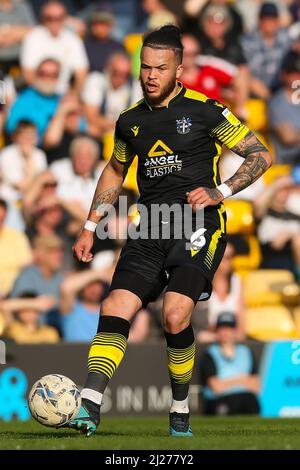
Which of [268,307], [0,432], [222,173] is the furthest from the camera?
[222,173]

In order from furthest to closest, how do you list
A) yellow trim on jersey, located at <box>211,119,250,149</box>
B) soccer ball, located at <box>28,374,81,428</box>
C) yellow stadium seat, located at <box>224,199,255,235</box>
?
yellow stadium seat, located at <box>224,199,255,235</box> → yellow trim on jersey, located at <box>211,119,250,149</box> → soccer ball, located at <box>28,374,81,428</box>

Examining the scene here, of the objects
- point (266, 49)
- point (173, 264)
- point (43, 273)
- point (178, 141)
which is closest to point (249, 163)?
point (178, 141)

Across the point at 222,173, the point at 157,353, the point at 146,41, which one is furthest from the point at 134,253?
the point at 222,173

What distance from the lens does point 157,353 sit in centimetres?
1210

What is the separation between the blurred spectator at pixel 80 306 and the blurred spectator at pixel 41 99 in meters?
2.71

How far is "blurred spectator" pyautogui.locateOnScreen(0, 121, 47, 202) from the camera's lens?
47.1 feet

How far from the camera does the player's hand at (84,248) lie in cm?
766

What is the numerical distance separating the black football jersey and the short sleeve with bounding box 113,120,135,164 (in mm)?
70

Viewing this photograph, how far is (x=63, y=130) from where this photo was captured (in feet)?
48.9

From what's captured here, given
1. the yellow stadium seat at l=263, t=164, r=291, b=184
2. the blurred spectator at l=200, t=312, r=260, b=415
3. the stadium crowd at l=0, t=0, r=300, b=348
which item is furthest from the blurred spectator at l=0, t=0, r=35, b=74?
the blurred spectator at l=200, t=312, r=260, b=415

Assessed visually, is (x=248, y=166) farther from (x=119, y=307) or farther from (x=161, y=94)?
(x=119, y=307)

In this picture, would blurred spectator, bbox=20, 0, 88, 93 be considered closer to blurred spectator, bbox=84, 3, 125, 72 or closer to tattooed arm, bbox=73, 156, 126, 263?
blurred spectator, bbox=84, 3, 125, 72

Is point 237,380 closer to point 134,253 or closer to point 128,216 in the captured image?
point 128,216

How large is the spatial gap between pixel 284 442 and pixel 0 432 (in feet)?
7.94
